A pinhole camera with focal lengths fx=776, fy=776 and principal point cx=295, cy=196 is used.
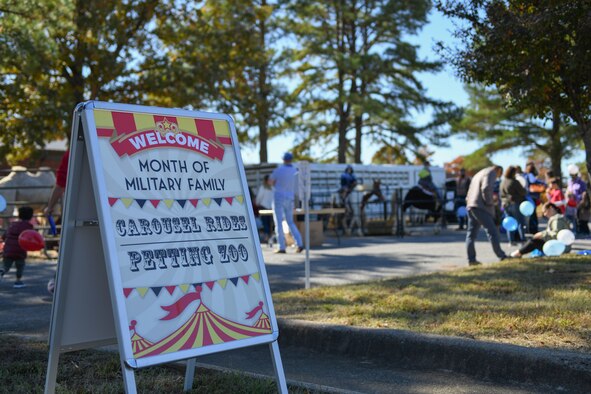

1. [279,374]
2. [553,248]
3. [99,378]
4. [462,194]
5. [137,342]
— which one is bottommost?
[99,378]

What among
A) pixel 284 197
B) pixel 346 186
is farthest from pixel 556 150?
pixel 284 197

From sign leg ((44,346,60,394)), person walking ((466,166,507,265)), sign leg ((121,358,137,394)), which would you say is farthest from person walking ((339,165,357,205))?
sign leg ((121,358,137,394))

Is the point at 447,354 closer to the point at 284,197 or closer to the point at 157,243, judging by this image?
the point at 157,243

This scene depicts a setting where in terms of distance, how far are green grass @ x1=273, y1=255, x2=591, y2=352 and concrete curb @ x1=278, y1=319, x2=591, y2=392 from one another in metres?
0.39

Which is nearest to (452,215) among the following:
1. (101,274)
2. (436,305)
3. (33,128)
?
(33,128)

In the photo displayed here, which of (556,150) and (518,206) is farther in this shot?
(556,150)

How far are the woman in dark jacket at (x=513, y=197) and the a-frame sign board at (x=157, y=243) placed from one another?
38.0 ft

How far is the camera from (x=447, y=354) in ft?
18.4

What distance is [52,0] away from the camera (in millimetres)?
16719

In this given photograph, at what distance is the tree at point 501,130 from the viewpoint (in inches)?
1638

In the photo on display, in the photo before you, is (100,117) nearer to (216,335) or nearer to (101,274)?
(101,274)

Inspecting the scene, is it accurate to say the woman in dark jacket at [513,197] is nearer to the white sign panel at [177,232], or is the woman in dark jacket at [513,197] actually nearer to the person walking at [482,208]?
the person walking at [482,208]

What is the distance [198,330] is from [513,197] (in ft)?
40.7

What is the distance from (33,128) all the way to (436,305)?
17923mm
